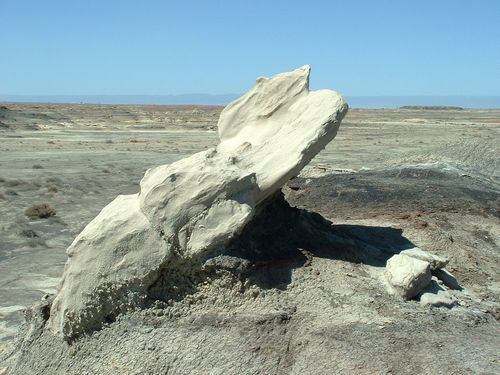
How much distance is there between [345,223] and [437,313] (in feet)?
9.82

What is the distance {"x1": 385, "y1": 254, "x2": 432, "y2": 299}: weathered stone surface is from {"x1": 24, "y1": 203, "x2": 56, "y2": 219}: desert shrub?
12.4 meters

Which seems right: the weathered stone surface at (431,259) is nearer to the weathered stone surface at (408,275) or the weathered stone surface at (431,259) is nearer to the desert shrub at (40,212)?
the weathered stone surface at (408,275)

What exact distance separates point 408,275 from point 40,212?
42.2 feet

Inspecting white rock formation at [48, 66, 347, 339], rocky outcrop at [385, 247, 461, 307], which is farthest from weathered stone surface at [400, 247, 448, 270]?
white rock formation at [48, 66, 347, 339]

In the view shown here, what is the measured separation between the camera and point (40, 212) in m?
17.0

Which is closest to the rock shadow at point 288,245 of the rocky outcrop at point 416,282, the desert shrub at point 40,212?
the rocky outcrop at point 416,282

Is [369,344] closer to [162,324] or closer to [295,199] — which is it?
[162,324]

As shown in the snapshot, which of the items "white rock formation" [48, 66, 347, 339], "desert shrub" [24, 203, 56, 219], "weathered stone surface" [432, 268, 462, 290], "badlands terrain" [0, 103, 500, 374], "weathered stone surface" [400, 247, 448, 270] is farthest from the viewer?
"desert shrub" [24, 203, 56, 219]

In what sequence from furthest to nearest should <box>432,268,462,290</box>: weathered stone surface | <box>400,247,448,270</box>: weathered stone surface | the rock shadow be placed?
<box>432,268,462,290</box>: weathered stone surface
<box>400,247,448,270</box>: weathered stone surface
the rock shadow

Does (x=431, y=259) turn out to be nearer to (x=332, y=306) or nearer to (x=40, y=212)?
(x=332, y=306)

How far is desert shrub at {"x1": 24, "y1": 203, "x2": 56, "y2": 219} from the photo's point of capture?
55.4 ft

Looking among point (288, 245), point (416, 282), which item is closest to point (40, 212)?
point (288, 245)

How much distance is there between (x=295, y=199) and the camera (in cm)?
1194

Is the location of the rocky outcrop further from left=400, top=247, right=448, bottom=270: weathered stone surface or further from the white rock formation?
the white rock formation
